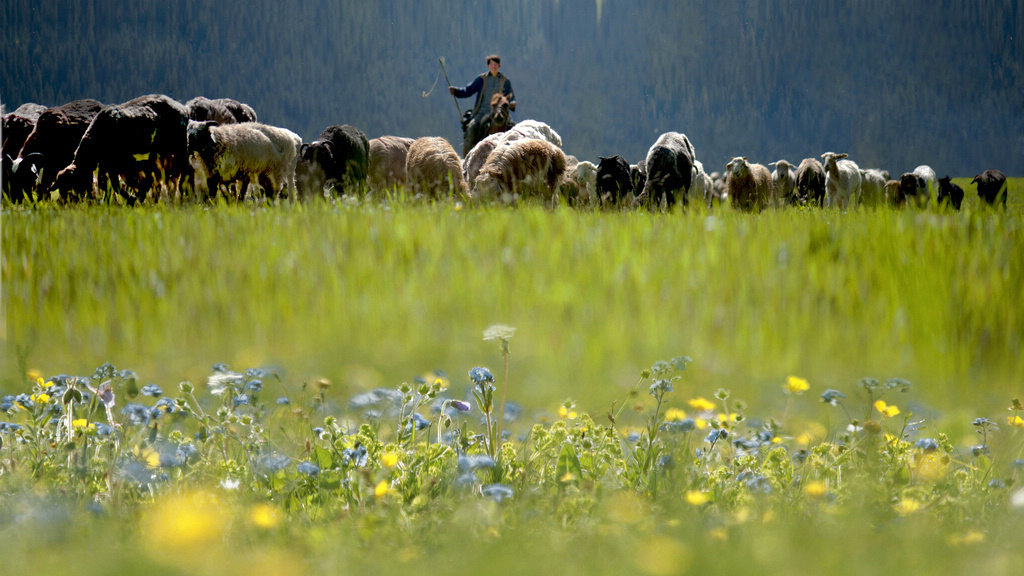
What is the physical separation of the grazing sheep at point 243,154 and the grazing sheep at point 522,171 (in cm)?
370

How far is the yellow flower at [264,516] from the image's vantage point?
161cm

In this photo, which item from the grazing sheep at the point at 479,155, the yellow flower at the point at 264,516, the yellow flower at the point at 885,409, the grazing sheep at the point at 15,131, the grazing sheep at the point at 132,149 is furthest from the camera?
the grazing sheep at the point at 479,155

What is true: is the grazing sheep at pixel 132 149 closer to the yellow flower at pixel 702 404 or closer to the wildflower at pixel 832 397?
the yellow flower at pixel 702 404

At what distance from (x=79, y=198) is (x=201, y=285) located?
6.19 metres

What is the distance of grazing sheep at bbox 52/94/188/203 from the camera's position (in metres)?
8.66

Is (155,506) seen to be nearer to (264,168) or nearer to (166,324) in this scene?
(166,324)

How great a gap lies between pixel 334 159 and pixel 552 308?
1197cm

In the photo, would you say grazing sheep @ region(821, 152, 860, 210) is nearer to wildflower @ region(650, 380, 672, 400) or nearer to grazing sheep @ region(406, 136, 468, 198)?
grazing sheep @ region(406, 136, 468, 198)

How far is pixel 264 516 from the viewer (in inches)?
63.9

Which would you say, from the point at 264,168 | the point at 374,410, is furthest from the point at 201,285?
the point at 264,168

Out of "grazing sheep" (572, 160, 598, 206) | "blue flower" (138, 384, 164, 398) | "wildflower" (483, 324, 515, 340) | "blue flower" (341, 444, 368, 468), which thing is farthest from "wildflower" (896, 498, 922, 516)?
"grazing sheep" (572, 160, 598, 206)

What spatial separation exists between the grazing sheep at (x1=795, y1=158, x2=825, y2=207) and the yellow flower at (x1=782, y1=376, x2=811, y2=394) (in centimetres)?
1572

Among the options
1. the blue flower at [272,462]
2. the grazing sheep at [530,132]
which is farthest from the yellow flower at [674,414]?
the grazing sheep at [530,132]

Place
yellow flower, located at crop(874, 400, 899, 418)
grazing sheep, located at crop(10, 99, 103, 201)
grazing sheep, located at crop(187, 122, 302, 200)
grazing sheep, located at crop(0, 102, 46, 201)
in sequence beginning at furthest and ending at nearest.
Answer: grazing sheep, located at crop(187, 122, 302, 200)
grazing sheep, located at crop(0, 102, 46, 201)
grazing sheep, located at crop(10, 99, 103, 201)
yellow flower, located at crop(874, 400, 899, 418)
